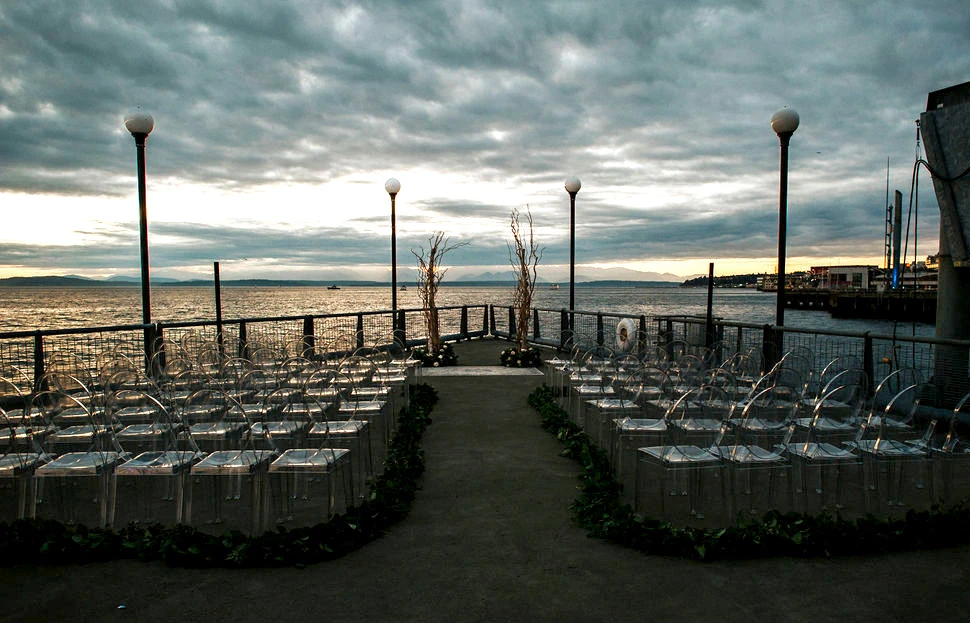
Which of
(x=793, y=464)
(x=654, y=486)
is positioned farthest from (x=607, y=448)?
(x=793, y=464)

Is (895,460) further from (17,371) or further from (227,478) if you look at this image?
(17,371)

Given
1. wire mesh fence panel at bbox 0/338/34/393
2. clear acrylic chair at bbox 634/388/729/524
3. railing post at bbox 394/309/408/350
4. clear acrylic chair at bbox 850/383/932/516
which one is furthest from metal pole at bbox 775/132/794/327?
wire mesh fence panel at bbox 0/338/34/393

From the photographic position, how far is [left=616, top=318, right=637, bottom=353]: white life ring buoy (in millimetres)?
11508

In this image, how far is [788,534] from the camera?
11.6ft

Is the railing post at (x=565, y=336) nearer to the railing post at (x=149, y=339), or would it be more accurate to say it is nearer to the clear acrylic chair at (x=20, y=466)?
the railing post at (x=149, y=339)

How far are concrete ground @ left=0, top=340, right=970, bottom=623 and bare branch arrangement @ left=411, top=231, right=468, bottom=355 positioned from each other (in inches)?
337

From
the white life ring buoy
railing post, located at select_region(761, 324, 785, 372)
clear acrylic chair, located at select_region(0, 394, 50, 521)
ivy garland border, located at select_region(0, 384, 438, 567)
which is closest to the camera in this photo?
ivy garland border, located at select_region(0, 384, 438, 567)

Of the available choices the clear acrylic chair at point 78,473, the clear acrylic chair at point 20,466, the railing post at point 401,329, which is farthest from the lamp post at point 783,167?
the clear acrylic chair at point 20,466

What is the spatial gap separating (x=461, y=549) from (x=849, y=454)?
268 cm

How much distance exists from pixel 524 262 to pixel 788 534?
28.9 feet

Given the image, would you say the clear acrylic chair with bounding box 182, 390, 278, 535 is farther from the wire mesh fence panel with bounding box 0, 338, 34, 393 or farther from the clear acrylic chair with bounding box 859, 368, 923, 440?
the clear acrylic chair with bounding box 859, 368, 923, 440

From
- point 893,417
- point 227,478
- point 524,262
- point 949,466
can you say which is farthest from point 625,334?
point 227,478

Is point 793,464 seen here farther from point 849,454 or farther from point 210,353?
point 210,353

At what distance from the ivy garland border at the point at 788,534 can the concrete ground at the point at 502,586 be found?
8 centimetres
